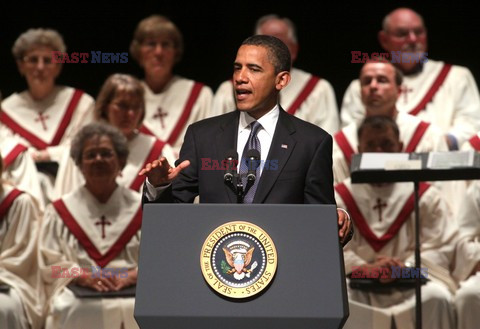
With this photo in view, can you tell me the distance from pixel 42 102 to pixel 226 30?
1.61 meters

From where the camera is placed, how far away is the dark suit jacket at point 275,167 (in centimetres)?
335

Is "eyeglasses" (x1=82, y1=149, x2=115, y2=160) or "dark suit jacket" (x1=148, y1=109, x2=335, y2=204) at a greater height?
"eyeglasses" (x1=82, y1=149, x2=115, y2=160)

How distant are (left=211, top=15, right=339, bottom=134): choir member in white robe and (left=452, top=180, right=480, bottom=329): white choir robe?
133 centimetres

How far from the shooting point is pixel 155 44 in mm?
7324

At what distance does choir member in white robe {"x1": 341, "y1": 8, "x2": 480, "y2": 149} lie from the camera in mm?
7188


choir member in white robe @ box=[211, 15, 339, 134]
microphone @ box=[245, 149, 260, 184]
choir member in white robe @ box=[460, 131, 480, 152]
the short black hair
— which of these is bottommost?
microphone @ box=[245, 149, 260, 184]

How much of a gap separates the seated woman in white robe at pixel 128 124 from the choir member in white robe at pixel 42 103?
443 mm

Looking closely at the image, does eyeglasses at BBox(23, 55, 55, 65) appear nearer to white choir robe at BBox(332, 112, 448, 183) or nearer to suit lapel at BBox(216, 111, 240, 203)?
white choir robe at BBox(332, 112, 448, 183)

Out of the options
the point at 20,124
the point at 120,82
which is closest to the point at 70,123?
the point at 20,124

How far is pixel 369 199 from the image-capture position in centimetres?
643

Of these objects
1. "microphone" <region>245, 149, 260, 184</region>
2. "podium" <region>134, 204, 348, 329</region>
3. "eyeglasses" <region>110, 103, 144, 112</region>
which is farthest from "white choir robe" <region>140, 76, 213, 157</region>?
"podium" <region>134, 204, 348, 329</region>

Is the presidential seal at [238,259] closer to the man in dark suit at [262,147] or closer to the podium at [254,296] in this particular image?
the podium at [254,296]

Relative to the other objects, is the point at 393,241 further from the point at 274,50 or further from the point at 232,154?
the point at 232,154

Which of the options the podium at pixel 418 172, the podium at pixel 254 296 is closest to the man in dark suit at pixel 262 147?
the podium at pixel 254 296
